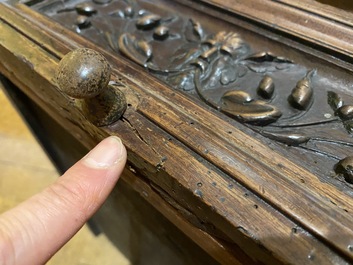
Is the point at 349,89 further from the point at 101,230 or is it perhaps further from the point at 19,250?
the point at 101,230

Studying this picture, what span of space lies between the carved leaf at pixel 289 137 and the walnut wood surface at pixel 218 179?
0.11 ft

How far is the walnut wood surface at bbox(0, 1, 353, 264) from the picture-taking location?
44 centimetres

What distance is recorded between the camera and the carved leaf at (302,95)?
1.98 feet

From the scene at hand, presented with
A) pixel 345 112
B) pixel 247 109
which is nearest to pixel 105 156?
pixel 247 109

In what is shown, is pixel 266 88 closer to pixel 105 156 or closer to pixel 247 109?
pixel 247 109

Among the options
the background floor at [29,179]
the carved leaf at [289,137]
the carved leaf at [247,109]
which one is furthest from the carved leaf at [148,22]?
the background floor at [29,179]

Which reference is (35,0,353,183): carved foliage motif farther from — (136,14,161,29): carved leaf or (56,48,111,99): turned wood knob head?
(56,48,111,99): turned wood knob head

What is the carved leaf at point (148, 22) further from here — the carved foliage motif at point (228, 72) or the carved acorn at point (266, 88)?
the carved acorn at point (266, 88)

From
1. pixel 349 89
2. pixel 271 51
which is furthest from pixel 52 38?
pixel 349 89

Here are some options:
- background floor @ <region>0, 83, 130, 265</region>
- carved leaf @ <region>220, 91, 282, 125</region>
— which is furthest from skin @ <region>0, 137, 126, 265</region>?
background floor @ <region>0, 83, 130, 265</region>

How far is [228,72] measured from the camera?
2.26 ft

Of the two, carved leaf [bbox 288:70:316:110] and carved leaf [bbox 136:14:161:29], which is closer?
carved leaf [bbox 288:70:316:110]

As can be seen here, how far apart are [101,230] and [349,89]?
970mm

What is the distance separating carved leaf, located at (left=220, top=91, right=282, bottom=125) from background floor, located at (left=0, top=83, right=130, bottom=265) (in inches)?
34.4
